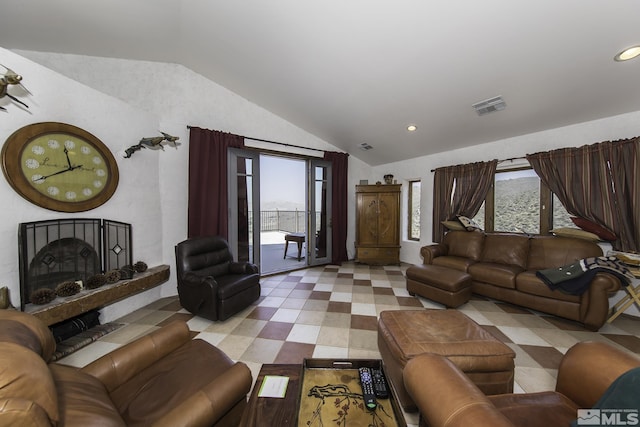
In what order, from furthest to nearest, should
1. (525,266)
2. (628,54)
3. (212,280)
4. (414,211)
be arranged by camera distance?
(414,211)
(525,266)
(212,280)
(628,54)

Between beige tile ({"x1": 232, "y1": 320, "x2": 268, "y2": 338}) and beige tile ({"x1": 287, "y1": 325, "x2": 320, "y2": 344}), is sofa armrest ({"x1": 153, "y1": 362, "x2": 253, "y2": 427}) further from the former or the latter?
beige tile ({"x1": 232, "y1": 320, "x2": 268, "y2": 338})

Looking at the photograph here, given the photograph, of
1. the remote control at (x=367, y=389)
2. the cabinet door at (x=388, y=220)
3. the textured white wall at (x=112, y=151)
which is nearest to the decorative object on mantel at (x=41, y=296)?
the textured white wall at (x=112, y=151)

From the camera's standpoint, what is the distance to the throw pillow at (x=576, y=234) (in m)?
2.71

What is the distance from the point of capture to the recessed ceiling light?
1852 mm

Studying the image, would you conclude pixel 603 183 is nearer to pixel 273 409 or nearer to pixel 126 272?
pixel 273 409

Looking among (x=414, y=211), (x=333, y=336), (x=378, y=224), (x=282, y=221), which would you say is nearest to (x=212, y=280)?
(x=333, y=336)

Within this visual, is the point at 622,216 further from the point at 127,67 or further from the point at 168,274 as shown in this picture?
the point at 127,67

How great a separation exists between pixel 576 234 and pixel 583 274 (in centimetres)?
72

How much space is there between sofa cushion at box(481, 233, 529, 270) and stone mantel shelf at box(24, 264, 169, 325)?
15.3ft

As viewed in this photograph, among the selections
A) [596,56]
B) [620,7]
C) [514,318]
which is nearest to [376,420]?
[514,318]

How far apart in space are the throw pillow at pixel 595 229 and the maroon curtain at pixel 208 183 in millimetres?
4802

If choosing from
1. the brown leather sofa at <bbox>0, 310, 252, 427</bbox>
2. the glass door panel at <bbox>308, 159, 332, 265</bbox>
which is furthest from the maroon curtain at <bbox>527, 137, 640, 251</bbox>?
the brown leather sofa at <bbox>0, 310, 252, 427</bbox>

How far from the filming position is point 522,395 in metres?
1.08

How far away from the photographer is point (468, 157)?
4.00 metres
